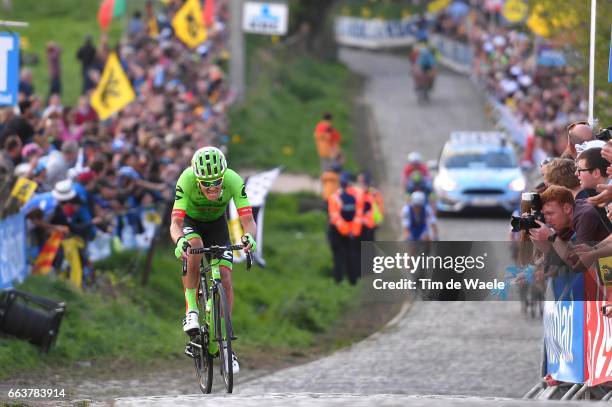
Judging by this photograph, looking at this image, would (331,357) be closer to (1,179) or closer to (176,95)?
(1,179)

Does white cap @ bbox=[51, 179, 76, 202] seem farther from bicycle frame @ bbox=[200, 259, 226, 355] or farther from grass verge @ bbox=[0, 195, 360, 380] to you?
bicycle frame @ bbox=[200, 259, 226, 355]

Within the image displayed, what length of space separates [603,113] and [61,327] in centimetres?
658

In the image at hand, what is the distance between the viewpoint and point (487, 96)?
48.0 m

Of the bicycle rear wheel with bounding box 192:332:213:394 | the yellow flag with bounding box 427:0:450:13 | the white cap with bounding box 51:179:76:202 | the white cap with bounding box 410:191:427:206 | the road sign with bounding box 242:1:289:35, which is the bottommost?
the bicycle rear wheel with bounding box 192:332:213:394

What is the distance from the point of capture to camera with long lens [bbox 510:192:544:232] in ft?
34.2

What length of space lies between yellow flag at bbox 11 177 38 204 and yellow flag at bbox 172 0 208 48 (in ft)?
52.2

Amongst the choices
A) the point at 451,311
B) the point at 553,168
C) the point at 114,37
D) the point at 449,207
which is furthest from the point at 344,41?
the point at 553,168

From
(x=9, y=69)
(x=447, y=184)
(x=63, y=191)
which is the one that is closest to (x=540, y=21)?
(x=447, y=184)

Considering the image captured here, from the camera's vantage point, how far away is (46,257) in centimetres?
1709

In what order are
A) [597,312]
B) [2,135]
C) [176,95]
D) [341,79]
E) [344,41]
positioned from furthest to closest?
[344,41] < [341,79] < [176,95] < [2,135] < [597,312]

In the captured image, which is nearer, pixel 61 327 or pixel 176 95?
pixel 61 327

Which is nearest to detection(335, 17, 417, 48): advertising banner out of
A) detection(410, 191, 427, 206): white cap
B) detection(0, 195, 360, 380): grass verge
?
detection(0, 195, 360, 380): grass verge

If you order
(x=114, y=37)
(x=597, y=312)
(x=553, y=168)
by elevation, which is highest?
(x=114, y=37)

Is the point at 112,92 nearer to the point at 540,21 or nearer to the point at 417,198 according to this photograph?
the point at 417,198
